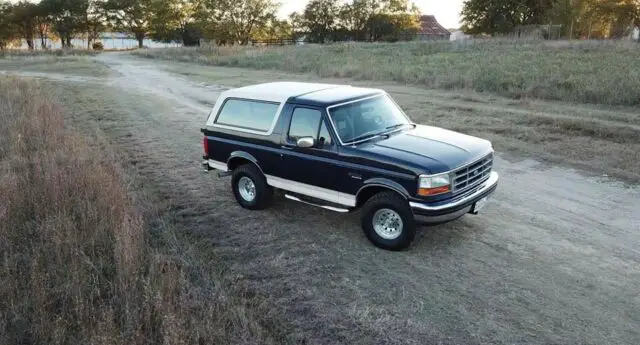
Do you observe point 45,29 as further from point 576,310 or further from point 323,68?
→ point 576,310

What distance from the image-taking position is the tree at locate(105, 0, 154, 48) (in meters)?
83.2

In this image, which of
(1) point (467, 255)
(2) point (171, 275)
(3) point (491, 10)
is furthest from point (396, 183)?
(3) point (491, 10)

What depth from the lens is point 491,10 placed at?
179 feet

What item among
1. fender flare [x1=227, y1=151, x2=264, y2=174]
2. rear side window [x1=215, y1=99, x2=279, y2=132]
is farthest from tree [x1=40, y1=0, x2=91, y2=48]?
fender flare [x1=227, y1=151, x2=264, y2=174]

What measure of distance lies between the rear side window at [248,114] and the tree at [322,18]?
64.2 meters

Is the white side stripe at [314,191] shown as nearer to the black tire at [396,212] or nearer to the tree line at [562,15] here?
the black tire at [396,212]

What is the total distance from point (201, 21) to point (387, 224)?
3048 inches

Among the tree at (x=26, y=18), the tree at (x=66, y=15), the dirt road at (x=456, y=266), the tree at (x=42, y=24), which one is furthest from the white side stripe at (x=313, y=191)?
the tree at (x=26, y=18)

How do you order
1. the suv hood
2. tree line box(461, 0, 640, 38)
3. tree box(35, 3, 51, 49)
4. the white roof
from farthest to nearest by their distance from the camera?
tree box(35, 3, 51, 49), tree line box(461, 0, 640, 38), the white roof, the suv hood

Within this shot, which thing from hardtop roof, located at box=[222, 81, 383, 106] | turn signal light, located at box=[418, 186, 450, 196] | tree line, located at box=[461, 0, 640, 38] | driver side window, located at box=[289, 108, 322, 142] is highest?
tree line, located at box=[461, 0, 640, 38]

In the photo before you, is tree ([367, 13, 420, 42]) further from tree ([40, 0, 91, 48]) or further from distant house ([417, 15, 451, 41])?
tree ([40, 0, 91, 48])

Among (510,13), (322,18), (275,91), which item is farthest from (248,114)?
(322,18)

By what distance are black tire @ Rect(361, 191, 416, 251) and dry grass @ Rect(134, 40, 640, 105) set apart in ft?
44.7

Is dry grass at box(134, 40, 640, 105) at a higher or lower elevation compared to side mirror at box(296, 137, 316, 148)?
higher
